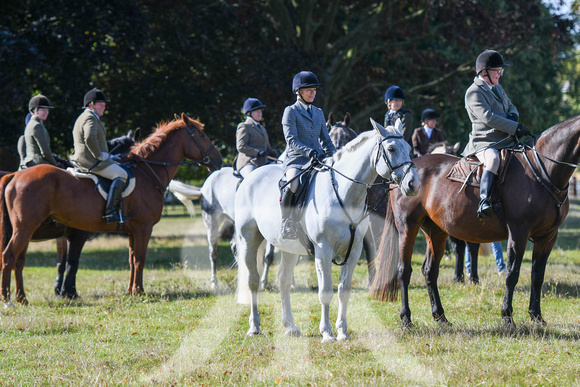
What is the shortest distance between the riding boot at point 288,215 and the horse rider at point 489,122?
7.39 ft

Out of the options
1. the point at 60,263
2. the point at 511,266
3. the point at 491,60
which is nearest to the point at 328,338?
the point at 511,266

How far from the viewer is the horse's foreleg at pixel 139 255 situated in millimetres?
10016

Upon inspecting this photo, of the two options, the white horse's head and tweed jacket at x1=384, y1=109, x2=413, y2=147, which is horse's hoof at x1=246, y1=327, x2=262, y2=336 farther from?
tweed jacket at x1=384, y1=109, x2=413, y2=147

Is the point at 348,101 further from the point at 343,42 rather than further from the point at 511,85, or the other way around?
the point at 511,85

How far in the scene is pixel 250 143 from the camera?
10.9 metres

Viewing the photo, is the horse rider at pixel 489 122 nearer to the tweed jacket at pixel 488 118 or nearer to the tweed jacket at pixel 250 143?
the tweed jacket at pixel 488 118

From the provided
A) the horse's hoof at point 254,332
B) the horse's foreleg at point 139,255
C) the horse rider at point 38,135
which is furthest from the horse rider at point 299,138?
the horse rider at point 38,135

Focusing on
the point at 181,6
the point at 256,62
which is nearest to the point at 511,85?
the point at 256,62

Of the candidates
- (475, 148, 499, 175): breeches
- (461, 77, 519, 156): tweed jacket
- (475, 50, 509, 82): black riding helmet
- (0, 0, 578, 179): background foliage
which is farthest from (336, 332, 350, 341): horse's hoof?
(0, 0, 578, 179): background foliage

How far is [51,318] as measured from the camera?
7.97 m

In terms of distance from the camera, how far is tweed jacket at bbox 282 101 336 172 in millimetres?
6773

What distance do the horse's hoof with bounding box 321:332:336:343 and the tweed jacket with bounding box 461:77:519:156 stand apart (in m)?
2.94

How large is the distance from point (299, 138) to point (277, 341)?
2299 mm

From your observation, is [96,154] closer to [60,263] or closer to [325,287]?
[60,263]
